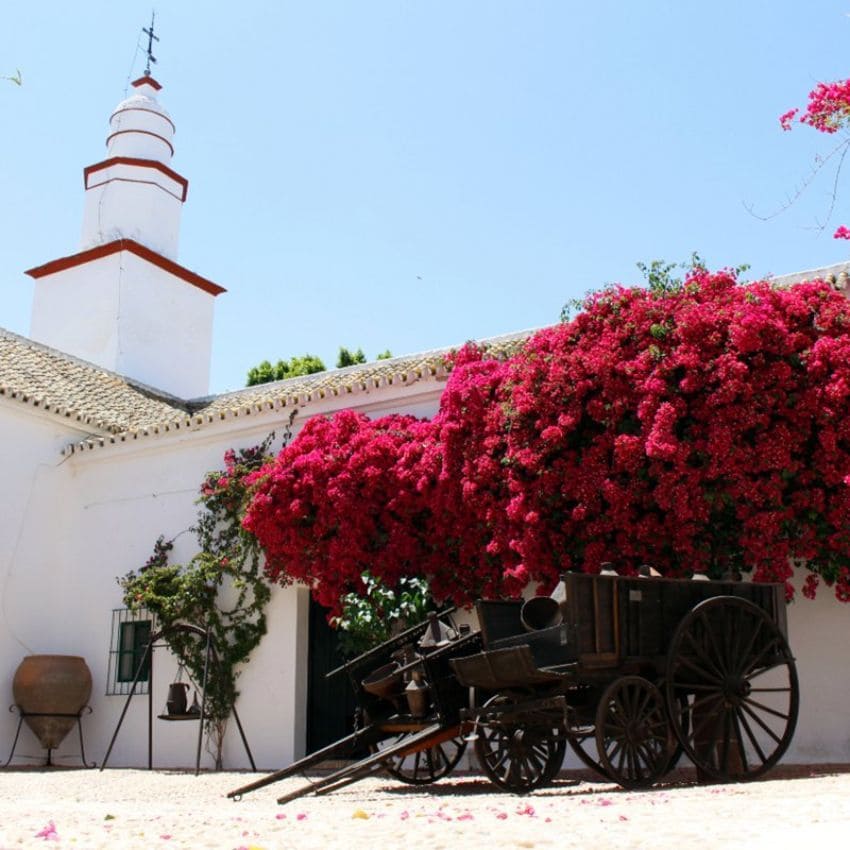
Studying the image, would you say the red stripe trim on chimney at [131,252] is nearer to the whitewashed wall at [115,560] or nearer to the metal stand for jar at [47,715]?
the whitewashed wall at [115,560]

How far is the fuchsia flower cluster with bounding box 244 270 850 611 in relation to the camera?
367 inches

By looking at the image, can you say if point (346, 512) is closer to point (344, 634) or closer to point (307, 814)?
point (344, 634)

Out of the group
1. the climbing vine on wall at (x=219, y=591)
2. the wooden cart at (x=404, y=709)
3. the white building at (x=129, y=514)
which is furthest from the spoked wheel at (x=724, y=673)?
the climbing vine on wall at (x=219, y=591)

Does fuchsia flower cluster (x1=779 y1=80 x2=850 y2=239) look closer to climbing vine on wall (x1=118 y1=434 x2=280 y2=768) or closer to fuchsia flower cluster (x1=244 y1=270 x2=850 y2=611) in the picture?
fuchsia flower cluster (x1=244 y1=270 x2=850 y2=611)

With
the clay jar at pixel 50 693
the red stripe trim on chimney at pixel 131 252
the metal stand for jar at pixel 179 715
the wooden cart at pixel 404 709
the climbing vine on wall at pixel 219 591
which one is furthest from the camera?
the red stripe trim on chimney at pixel 131 252

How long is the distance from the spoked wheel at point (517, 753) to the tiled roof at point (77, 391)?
9.46 meters

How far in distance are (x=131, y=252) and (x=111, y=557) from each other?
8.32 m

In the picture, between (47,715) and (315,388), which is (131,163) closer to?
(315,388)

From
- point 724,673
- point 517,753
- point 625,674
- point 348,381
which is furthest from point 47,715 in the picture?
point 724,673

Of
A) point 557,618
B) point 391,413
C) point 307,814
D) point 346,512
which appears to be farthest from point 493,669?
point 391,413

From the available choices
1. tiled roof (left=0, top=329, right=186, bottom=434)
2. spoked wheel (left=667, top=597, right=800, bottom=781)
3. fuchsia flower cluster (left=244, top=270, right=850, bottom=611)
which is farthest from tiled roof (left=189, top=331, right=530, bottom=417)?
spoked wheel (left=667, top=597, right=800, bottom=781)

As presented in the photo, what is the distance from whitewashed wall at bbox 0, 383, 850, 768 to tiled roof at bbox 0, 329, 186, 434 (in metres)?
0.32

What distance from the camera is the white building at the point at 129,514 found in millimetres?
12219

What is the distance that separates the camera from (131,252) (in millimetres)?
20750
